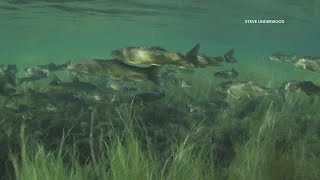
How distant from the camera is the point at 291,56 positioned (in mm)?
13117

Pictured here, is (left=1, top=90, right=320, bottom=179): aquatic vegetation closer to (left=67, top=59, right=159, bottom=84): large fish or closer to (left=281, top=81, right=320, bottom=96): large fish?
(left=67, top=59, right=159, bottom=84): large fish

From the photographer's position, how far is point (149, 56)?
5645mm

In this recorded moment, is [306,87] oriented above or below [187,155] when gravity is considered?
above

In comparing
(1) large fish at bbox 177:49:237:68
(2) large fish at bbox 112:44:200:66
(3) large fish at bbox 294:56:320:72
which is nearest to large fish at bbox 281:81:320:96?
(3) large fish at bbox 294:56:320:72

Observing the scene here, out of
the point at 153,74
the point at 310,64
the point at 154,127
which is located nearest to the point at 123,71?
the point at 153,74

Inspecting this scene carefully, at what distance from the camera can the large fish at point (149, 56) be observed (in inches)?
222

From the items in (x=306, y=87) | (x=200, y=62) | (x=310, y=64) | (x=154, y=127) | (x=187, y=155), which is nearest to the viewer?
(x=200, y=62)

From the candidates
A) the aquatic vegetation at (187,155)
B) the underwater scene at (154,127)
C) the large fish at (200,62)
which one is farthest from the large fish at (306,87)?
the large fish at (200,62)

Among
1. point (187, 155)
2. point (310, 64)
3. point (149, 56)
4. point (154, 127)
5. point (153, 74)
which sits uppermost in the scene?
point (149, 56)

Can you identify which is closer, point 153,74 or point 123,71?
point 123,71

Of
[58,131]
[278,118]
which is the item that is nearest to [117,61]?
[58,131]

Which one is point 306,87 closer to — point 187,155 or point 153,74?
point 187,155

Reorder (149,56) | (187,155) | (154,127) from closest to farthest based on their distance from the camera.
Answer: (149,56) → (187,155) → (154,127)

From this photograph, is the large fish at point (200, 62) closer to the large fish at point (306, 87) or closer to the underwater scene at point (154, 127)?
the underwater scene at point (154, 127)
